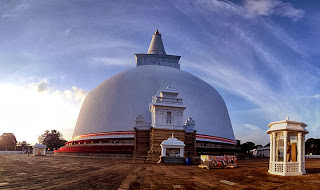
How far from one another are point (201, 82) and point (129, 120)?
18825 mm

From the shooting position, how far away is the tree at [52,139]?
110 m

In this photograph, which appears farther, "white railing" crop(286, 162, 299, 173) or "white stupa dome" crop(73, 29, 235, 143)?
"white stupa dome" crop(73, 29, 235, 143)

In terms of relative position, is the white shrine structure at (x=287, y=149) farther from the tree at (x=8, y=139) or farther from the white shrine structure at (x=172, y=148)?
the tree at (x=8, y=139)

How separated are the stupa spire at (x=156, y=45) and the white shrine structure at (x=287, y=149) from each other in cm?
5604

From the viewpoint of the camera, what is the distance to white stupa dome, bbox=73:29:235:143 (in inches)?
1881

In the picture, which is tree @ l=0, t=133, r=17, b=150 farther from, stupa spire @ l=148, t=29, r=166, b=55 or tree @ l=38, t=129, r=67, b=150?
stupa spire @ l=148, t=29, r=166, b=55

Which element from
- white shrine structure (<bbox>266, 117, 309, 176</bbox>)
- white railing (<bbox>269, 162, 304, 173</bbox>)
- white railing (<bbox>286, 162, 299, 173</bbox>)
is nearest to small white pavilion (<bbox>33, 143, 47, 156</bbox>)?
white shrine structure (<bbox>266, 117, 309, 176</bbox>)

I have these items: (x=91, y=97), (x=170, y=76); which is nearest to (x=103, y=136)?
(x=91, y=97)

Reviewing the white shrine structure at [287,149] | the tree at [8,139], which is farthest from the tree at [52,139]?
the white shrine structure at [287,149]

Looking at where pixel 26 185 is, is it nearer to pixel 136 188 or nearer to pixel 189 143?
pixel 136 188

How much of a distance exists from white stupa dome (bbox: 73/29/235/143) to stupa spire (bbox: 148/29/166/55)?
649 inches

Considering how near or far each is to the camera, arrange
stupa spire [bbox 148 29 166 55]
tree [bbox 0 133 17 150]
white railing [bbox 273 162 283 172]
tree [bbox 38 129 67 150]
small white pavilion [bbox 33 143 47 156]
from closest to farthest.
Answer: white railing [bbox 273 162 283 172], small white pavilion [bbox 33 143 47 156], stupa spire [bbox 148 29 166 55], tree [bbox 38 129 67 150], tree [bbox 0 133 17 150]

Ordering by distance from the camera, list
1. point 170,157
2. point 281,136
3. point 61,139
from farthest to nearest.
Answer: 1. point 61,139
2. point 170,157
3. point 281,136

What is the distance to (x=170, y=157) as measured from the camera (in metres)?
31.0
